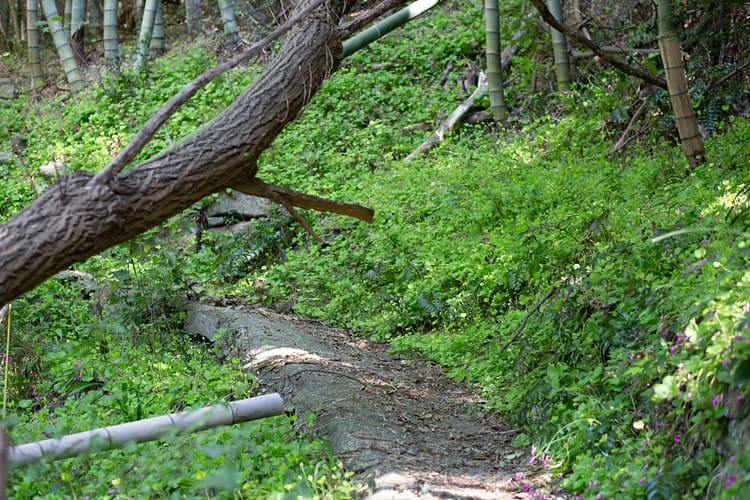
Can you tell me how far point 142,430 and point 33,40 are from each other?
11856mm

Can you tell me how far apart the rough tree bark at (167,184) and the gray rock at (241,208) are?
5413 millimetres

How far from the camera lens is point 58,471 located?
3850mm

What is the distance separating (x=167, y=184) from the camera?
12.2 feet

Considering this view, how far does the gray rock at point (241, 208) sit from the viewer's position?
32.9 feet

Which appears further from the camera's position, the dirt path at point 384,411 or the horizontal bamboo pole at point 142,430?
the dirt path at point 384,411

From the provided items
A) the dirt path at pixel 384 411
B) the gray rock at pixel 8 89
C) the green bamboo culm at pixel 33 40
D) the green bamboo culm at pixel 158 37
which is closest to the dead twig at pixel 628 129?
the dirt path at pixel 384 411

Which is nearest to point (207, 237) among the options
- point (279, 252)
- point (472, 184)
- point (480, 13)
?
point (279, 252)

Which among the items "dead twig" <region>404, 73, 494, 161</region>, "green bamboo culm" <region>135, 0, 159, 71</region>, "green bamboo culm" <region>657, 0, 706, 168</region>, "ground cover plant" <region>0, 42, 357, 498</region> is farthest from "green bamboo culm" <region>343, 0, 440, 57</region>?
"green bamboo culm" <region>135, 0, 159, 71</region>

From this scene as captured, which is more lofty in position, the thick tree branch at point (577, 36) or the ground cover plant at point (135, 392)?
the thick tree branch at point (577, 36)

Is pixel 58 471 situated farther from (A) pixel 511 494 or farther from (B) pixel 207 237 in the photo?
(B) pixel 207 237

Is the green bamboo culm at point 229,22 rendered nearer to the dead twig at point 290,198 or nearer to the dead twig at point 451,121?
the dead twig at point 451,121

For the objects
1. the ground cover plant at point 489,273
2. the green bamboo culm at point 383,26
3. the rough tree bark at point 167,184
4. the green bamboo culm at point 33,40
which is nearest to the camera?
the ground cover plant at point 489,273

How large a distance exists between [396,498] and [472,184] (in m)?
5.72

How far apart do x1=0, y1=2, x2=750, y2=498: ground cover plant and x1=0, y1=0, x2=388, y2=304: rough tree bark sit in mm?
919
